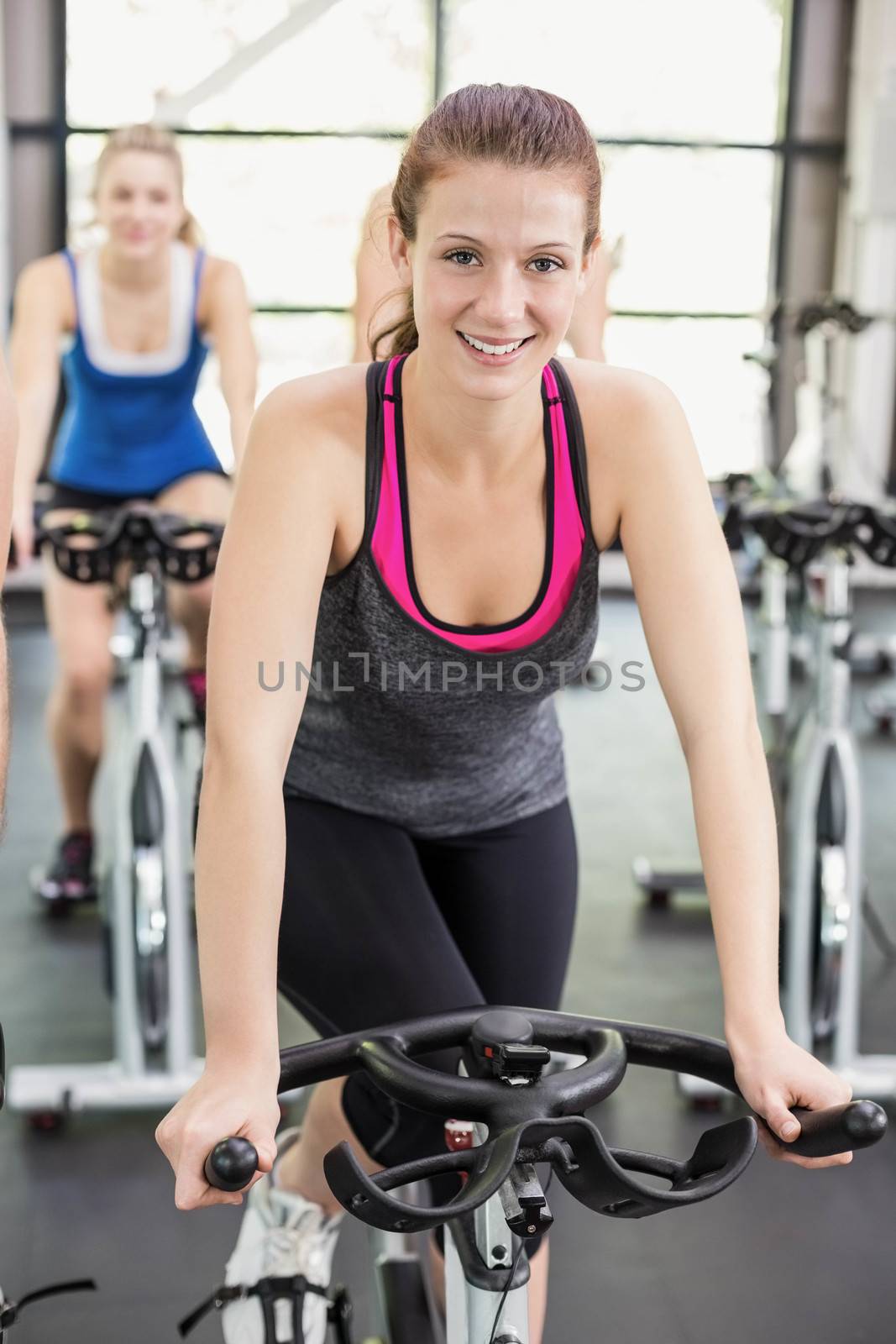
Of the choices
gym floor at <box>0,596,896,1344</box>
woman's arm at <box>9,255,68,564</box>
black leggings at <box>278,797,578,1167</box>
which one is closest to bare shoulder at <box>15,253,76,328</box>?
woman's arm at <box>9,255,68,564</box>

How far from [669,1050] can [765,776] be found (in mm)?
321

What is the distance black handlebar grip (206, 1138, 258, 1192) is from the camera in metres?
0.88

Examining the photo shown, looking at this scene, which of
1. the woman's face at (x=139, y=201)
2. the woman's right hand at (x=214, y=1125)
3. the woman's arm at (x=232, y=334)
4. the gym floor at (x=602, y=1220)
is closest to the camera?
the woman's right hand at (x=214, y=1125)

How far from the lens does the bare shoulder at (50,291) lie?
124 inches

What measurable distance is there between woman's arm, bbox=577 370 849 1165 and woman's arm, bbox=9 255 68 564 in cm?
176

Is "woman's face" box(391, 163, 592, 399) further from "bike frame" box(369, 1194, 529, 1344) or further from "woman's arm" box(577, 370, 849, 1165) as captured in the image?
"bike frame" box(369, 1194, 529, 1344)

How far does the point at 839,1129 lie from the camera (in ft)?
3.15

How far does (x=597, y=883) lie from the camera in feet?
11.9

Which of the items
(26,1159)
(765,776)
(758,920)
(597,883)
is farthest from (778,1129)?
(597,883)

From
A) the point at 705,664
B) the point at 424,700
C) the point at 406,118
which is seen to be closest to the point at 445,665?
the point at 424,700

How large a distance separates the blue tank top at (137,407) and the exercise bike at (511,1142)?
2.52 m

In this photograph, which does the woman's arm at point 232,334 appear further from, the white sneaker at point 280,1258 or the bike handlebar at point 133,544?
the white sneaker at point 280,1258

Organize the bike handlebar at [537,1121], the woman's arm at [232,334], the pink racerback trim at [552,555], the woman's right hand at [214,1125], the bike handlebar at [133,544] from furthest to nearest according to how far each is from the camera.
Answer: the woman's arm at [232,334]
the bike handlebar at [133,544]
the pink racerback trim at [552,555]
the woman's right hand at [214,1125]
the bike handlebar at [537,1121]

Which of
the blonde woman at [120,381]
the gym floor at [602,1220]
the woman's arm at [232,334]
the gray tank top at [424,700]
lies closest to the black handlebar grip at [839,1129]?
the gray tank top at [424,700]
